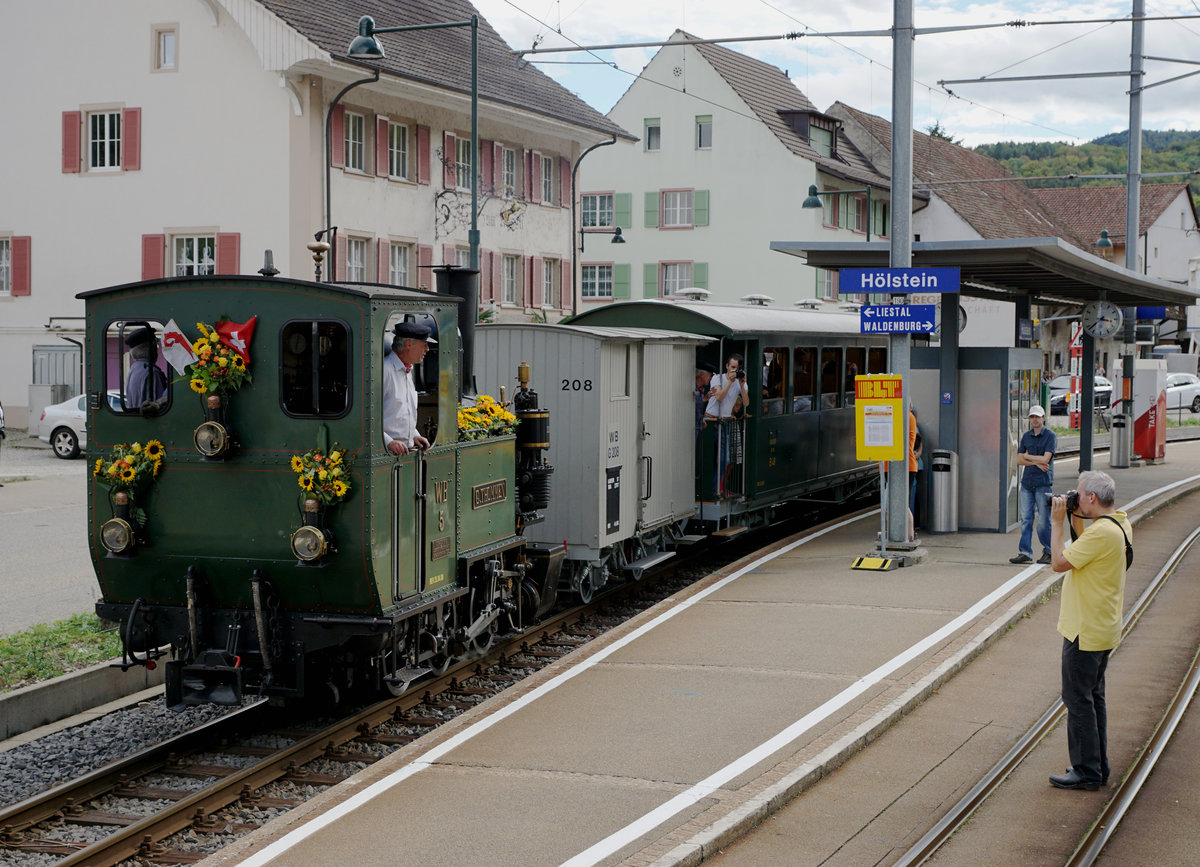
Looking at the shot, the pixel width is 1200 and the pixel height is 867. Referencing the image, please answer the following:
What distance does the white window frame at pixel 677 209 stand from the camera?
52406 mm

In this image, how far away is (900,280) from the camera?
15.3 m

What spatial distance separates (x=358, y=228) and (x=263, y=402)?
23105 millimetres

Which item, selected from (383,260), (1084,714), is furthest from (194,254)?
(1084,714)

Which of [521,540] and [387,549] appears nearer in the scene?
[387,549]

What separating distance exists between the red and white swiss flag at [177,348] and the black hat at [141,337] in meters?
0.14

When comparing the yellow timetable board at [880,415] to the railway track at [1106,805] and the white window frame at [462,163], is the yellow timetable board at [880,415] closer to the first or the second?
the railway track at [1106,805]

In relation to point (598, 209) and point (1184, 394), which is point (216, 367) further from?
point (1184, 394)

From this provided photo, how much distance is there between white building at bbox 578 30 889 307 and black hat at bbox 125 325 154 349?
1625 inches

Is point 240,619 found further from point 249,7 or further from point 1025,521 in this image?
point 249,7

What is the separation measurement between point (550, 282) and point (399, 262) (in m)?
7.34

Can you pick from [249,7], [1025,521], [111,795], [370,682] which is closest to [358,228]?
[249,7]

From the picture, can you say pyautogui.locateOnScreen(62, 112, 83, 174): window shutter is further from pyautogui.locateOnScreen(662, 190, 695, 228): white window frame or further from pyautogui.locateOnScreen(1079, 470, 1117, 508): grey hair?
pyautogui.locateOnScreen(1079, 470, 1117, 508): grey hair

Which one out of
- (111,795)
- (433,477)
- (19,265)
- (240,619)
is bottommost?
(111,795)

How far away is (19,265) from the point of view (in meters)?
34.1
